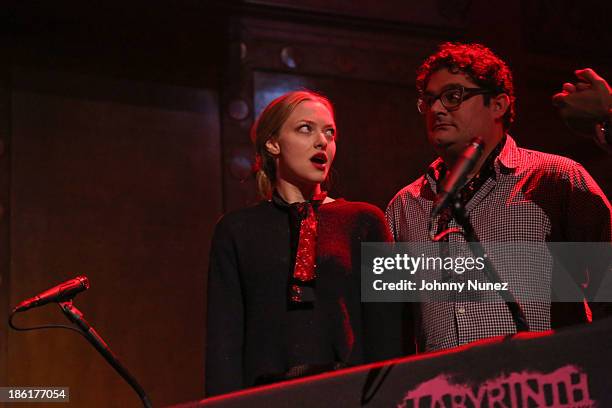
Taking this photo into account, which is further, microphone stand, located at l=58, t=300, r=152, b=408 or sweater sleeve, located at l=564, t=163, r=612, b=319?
sweater sleeve, located at l=564, t=163, r=612, b=319

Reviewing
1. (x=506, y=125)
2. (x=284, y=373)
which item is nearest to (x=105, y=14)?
(x=506, y=125)

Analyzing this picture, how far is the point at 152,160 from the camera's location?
16.2ft

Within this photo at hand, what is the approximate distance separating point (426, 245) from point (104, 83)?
257cm

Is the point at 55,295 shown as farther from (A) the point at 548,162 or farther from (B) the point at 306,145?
(A) the point at 548,162

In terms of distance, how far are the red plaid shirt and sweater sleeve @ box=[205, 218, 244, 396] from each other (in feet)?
2.06

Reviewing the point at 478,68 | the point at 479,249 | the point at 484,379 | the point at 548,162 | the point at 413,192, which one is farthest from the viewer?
the point at 413,192

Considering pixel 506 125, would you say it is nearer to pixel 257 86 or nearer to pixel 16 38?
pixel 257 86

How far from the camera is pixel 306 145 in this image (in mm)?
3000

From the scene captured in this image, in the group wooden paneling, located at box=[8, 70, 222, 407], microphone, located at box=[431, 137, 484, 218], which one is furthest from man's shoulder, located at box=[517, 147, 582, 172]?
wooden paneling, located at box=[8, 70, 222, 407]

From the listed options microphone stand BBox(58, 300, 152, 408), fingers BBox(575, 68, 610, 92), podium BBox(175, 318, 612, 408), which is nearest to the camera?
podium BBox(175, 318, 612, 408)

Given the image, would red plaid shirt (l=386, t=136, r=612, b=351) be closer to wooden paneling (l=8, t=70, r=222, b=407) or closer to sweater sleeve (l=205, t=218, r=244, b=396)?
sweater sleeve (l=205, t=218, r=244, b=396)

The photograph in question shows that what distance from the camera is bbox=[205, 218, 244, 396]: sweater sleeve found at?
8.98ft

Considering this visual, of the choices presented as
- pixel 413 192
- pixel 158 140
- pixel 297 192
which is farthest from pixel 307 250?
pixel 158 140
